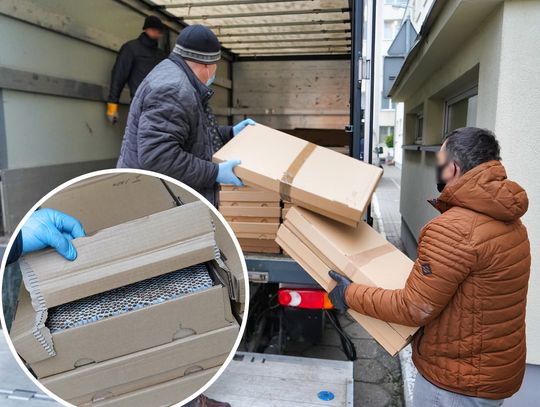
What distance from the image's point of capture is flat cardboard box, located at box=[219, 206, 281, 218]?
2.88 metres

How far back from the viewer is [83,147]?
149 inches

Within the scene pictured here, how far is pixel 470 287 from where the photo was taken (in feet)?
5.33

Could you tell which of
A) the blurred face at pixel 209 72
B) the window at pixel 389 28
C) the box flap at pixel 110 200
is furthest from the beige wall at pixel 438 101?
the window at pixel 389 28

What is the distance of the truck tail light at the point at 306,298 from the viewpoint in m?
2.81

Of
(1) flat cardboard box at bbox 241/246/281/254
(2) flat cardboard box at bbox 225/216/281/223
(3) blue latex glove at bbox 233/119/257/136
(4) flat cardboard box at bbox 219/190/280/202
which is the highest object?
(3) blue latex glove at bbox 233/119/257/136

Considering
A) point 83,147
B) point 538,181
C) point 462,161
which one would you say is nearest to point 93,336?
point 462,161

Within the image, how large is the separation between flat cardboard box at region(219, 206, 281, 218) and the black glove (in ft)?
3.23

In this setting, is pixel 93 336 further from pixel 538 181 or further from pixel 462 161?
pixel 538 181

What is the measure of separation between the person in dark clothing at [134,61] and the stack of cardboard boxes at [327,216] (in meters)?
2.23

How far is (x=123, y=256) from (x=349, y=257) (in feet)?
3.26

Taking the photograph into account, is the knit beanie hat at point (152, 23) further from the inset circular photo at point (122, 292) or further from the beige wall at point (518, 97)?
the inset circular photo at point (122, 292)

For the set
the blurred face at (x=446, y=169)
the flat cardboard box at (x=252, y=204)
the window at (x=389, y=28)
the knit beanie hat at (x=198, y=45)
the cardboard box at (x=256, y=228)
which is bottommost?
the cardboard box at (x=256, y=228)

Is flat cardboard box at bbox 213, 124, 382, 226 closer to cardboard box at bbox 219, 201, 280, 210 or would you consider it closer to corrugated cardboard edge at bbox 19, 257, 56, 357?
cardboard box at bbox 219, 201, 280, 210

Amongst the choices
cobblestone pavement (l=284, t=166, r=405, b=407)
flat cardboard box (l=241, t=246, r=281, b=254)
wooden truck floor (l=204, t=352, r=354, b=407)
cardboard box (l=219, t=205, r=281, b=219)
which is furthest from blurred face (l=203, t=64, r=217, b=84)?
cobblestone pavement (l=284, t=166, r=405, b=407)
